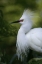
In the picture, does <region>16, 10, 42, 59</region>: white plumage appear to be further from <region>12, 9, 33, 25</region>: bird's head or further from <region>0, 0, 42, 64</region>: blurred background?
<region>0, 0, 42, 64</region>: blurred background

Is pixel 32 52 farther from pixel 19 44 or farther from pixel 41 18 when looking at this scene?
pixel 41 18

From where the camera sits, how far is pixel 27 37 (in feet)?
12.1

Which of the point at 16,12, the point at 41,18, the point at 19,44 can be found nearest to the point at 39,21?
the point at 41,18

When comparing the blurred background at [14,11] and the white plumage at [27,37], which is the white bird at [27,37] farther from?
the blurred background at [14,11]

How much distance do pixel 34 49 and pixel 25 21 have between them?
0.41 meters

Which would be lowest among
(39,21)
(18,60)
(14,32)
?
(18,60)

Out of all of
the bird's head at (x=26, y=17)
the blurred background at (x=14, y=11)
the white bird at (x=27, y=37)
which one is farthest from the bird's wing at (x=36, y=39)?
the blurred background at (x=14, y=11)

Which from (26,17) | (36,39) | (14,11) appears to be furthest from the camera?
(14,11)

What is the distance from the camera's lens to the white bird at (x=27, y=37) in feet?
11.9

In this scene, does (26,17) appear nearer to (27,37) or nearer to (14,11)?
(27,37)

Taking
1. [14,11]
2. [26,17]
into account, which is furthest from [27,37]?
[14,11]

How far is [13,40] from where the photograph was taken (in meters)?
5.27

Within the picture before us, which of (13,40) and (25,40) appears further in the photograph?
(13,40)

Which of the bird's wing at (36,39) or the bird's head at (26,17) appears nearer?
the bird's wing at (36,39)
